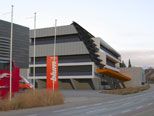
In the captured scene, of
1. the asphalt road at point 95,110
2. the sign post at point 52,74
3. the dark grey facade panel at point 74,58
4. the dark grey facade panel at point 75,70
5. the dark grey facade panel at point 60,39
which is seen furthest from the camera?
the dark grey facade panel at point 60,39

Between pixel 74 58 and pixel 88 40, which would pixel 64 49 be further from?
pixel 88 40

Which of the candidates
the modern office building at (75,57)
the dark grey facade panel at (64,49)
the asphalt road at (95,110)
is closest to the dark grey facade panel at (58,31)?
the modern office building at (75,57)

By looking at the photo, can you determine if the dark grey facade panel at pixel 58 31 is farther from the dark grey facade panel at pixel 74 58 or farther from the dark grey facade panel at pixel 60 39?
the dark grey facade panel at pixel 74 58

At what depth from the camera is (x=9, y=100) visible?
26.1 m

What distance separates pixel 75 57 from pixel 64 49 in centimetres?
365

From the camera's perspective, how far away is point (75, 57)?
90.4 metres

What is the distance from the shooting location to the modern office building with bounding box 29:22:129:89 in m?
88.0

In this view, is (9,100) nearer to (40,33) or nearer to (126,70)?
(40,33)

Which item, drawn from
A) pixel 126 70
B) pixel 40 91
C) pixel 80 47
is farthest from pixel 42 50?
pixel 40 91

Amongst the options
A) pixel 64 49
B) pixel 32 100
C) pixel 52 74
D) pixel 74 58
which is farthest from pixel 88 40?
pixel 32 100

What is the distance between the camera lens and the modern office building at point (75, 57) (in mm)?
88000

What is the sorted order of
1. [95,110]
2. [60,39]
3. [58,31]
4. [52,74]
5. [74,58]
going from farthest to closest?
[60,39] → [58,31] → [74,58] → [52,74] → [95,110]

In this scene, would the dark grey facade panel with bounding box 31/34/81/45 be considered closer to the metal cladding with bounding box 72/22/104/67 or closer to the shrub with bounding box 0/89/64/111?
the metal cladding with bounding box 72/22/104/67

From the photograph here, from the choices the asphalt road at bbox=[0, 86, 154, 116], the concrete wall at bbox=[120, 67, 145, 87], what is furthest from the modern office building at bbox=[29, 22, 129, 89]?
the asphalt road at bbox=[0, 86, 154, 116]
